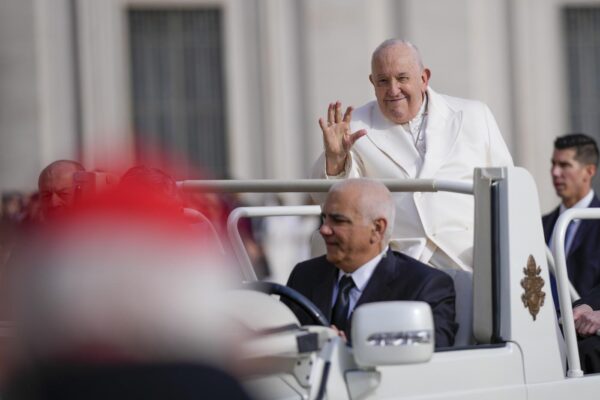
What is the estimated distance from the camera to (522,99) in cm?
1748

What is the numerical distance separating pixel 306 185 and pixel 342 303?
45 cm

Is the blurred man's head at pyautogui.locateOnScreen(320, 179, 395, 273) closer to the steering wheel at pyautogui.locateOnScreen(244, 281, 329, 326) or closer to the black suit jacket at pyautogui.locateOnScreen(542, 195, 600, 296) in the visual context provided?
the steering wheel at pyautogui.locateOnScreen(244, 281, 329, 326)

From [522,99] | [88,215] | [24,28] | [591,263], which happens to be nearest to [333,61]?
[522,99]

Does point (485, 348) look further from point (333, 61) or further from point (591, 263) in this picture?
point (333, 61)

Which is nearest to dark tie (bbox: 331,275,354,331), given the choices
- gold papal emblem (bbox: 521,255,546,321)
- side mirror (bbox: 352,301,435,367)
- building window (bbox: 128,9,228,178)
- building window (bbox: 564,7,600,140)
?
gold papal emblem (bbox: 521,255,546,321)

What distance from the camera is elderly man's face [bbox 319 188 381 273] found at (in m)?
4.69

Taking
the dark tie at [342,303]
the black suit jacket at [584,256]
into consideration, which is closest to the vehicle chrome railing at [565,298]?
the dark tie at [342,303]

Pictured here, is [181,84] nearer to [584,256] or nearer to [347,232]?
[584,256]

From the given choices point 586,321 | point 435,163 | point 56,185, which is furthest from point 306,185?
point 56,185

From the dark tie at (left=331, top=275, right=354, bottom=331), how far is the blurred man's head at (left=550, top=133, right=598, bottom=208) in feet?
13.0

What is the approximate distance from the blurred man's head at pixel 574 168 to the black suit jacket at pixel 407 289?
3817 mm

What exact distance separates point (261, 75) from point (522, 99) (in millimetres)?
3117

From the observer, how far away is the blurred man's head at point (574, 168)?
860cm

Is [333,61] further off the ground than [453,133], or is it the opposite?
[333,61]
